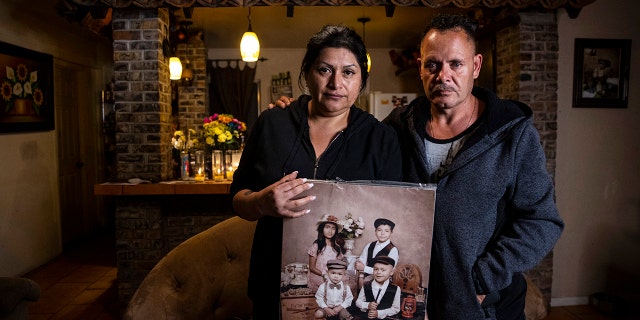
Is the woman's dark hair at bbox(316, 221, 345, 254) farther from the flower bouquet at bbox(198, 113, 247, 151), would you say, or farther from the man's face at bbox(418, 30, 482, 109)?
the flower bouquet at bbox(198, 113, 247, 151)

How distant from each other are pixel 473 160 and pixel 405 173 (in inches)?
8.4

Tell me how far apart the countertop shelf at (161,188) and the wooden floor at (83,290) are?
1.09 metres

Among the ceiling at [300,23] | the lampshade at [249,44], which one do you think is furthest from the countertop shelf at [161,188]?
the ceiling at [300,23]

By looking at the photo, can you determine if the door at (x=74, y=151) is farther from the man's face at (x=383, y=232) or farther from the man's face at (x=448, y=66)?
the man's face at (x=383, y=232)

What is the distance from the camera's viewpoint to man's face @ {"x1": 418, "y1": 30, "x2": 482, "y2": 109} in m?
1.36

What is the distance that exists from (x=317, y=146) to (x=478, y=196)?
0.50 metres

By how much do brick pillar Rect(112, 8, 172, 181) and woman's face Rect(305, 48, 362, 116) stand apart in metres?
2.96

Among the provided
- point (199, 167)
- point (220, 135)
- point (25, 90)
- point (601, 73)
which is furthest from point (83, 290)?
point (601, 73)

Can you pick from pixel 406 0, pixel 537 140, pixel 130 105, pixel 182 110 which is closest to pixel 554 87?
pixel 406 0

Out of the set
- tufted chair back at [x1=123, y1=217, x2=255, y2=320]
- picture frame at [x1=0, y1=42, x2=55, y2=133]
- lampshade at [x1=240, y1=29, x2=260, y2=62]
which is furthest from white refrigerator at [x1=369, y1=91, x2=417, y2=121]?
tufted chair back at [x1=123, y1=217, x2=255, y2=320]

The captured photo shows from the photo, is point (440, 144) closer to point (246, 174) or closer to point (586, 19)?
point (246, 174)

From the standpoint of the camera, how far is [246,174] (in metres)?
1.45

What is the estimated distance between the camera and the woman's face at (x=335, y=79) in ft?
4.41

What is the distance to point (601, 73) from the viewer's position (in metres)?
4.09
